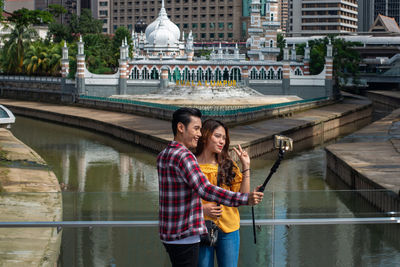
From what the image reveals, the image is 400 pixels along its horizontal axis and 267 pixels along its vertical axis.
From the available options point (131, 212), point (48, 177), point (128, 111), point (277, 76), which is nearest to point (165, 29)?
point (277, 76)

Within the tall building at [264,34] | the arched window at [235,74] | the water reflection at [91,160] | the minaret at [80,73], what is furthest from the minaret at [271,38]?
the water reflection at [91,160]

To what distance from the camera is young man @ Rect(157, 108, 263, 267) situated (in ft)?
23.0

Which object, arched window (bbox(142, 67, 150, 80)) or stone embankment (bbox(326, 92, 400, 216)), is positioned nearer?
stone embankment (bbox(326, 92, 400, 216))

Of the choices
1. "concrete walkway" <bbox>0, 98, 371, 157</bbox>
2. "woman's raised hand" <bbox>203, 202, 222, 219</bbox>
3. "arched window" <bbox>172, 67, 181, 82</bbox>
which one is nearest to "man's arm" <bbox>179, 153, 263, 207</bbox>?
"woman's raised hand" <bbox>203, 202, 222, 219</bbox>

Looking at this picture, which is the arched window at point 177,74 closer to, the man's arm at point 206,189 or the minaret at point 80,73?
the minaret at point 80,73

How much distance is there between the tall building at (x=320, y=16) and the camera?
171 m

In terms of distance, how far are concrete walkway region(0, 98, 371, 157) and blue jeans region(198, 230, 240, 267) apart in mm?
30688

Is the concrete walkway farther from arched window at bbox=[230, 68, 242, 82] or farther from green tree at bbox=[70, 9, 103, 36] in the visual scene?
green tree at bbox=[70, 9, 103, 36]

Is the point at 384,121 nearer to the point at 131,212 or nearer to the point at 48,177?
the point at 48,177

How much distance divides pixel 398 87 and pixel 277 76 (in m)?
42.3

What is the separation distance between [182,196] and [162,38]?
84.4 metres

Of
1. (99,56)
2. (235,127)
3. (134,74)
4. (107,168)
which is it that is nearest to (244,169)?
(107,168)

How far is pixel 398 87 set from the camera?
365 feet

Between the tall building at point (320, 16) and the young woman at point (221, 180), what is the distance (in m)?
164
